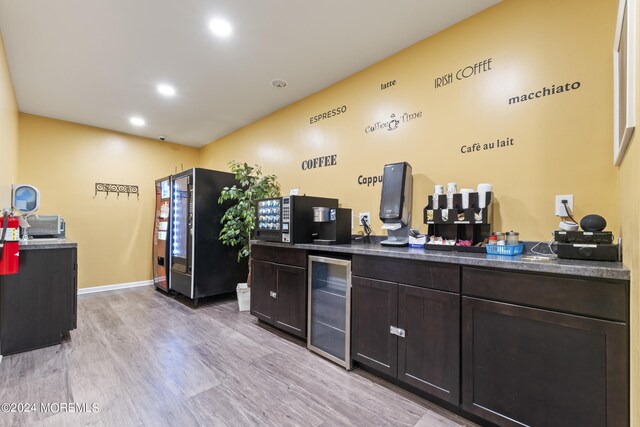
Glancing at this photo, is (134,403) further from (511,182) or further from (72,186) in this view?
(72,186)

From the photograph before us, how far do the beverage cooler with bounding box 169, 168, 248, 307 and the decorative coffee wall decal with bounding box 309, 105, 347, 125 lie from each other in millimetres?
1493

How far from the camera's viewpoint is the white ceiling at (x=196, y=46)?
2.11m

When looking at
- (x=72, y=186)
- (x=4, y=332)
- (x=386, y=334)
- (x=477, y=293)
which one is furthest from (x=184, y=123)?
(x=477, y=293)

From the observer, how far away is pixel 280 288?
9.16 ft

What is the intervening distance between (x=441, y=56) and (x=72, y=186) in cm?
540

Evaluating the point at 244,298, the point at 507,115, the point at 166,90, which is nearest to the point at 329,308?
the point at 244,298

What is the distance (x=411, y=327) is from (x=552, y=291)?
0.78m

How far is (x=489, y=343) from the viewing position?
1487 mm

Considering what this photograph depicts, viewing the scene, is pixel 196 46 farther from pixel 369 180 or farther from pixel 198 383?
pixel 198 383

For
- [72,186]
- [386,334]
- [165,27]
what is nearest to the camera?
[386,334]

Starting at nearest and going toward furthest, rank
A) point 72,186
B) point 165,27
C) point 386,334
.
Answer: point 386,334 → point 165,27 → point 72,186

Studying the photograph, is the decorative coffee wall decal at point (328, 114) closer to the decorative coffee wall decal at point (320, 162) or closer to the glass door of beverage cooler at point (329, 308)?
the decorative coffee wall decal at point (320, 162)

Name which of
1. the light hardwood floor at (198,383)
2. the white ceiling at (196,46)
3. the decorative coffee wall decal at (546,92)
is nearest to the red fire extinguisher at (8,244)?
the light hardwood floor at (198,383)

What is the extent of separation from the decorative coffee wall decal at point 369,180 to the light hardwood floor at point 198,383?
65.2 inches
